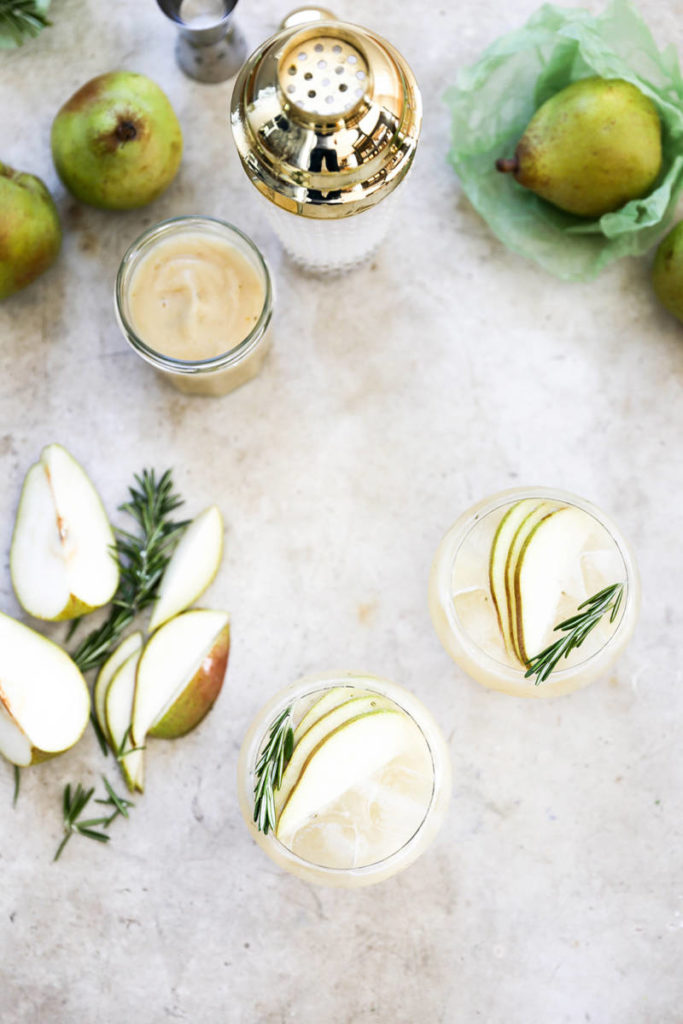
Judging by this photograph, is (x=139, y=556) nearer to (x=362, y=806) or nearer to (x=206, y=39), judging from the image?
(x=362, y=806)

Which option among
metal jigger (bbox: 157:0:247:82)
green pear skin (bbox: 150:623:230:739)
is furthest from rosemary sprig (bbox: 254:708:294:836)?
metal jigger (bbox: 157:0:247:82)

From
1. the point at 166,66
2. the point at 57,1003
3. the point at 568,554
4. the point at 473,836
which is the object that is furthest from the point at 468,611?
the point at 166,66

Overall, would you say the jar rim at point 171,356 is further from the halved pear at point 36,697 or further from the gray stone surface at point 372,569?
the halved pear at point 36,697

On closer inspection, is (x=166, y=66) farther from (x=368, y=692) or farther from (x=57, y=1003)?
(x=57, y=1003)

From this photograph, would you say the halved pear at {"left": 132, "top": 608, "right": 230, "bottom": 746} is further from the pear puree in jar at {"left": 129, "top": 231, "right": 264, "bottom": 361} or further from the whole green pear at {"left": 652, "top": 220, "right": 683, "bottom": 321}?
the whole green pear at {"left": 652, "top": 220, "right": 683, "bottom": 321}

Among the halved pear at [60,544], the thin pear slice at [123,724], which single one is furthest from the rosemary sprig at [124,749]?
the halved pear at [60,544]

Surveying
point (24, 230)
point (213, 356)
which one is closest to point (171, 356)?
point (213, 356)
